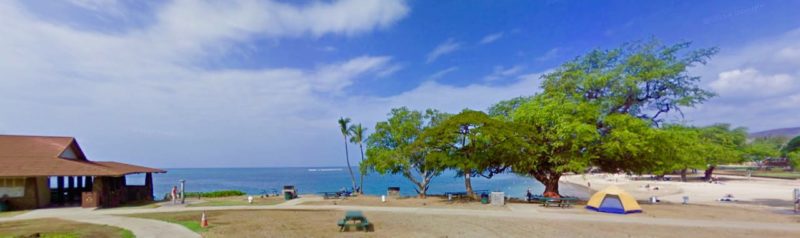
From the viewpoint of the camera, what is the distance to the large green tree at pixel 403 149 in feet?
93.4

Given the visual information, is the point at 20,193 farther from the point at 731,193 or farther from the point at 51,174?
the point at 731,193

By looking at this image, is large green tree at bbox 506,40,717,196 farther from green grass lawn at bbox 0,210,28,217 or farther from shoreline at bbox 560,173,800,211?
green grass lawn at bbox 0,210,28,217

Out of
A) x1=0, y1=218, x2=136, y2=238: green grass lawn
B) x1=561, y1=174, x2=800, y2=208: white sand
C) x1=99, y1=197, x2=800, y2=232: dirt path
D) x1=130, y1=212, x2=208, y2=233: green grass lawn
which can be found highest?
x1=0, y1=218, x2=136, y2=238: green grass lawn

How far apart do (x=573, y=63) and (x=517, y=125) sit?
1053 cm

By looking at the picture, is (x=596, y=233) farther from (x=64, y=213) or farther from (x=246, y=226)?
(x=64, y=213)

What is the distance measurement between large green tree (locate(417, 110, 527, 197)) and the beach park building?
19927 mm

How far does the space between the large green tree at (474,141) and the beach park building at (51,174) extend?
19927 mm

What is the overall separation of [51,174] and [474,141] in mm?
25132

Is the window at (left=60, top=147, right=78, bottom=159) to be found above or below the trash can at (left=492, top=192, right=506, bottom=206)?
above

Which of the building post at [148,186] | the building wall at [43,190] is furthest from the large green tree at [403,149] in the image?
the building wall at [43,190]

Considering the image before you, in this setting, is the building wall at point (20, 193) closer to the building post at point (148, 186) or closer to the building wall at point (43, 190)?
the building wall at point (43, 190)

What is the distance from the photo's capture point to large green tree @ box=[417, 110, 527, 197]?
80.4 ft

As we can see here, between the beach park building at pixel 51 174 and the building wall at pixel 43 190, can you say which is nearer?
the beach park building at pixel 51 174

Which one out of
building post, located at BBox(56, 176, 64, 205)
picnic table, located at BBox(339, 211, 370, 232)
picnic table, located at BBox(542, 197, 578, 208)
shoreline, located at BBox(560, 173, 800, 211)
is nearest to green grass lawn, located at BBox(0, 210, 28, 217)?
building post, located at BBox(56, 176, 64, 205)
